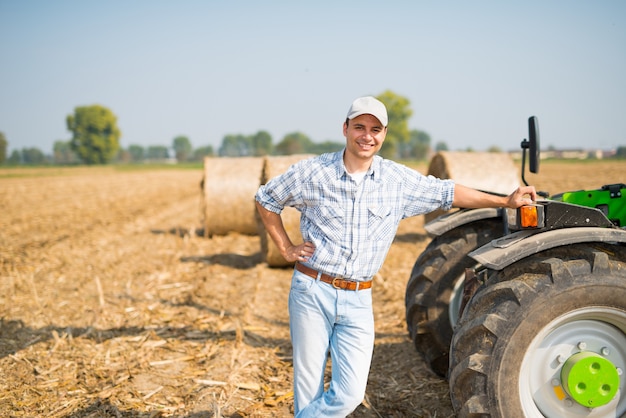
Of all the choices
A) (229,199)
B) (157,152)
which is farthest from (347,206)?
(157,152)

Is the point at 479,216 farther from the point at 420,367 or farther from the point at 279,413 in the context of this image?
the point at 279,413

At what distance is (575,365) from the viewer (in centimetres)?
314

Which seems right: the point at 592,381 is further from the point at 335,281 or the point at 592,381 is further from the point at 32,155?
the point at 32,155

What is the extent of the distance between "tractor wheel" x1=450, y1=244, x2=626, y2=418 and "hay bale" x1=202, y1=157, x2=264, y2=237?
8.44 m

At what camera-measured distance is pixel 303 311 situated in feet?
10.2

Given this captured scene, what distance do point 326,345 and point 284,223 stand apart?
5128 mm

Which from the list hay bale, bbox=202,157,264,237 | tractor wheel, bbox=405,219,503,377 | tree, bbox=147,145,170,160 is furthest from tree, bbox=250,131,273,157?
tractor wheel, bbox=405,219,503,377

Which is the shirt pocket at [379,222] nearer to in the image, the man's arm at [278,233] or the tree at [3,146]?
the man's arm at [278,233]

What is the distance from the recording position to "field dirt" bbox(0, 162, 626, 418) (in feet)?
14.4

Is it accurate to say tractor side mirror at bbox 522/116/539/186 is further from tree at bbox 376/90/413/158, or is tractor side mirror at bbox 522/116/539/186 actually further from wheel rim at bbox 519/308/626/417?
tree at bbox 376/90/413/158

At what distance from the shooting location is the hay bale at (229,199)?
37.6 feet

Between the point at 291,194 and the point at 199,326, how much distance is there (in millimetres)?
3496

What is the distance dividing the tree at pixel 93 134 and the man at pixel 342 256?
11958cm

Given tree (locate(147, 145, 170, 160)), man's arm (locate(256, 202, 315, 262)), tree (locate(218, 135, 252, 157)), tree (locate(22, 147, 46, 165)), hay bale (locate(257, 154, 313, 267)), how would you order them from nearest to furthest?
man's arm (locate(256, 202, 315, 262)), hay bale (locate(257, 154, 313, 267)), tree (locate(22, 147, 46, 165)), tree (locate(147, 145, 170, 160)), tree (locate(218, 135, 252, 157))
